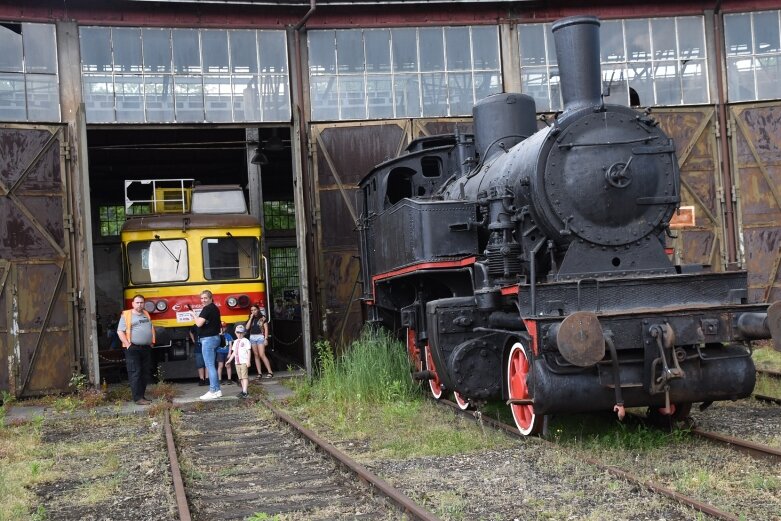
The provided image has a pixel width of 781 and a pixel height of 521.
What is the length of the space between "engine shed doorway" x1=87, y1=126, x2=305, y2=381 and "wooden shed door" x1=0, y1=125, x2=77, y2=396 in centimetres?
108

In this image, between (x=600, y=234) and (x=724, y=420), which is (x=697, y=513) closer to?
(x=600, y=234)

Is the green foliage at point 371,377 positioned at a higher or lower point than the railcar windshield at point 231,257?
lower

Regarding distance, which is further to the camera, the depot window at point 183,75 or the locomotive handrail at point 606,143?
the depot window at point 183,75

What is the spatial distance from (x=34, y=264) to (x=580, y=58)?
9.65 m

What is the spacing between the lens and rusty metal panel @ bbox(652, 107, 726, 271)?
52.6ft

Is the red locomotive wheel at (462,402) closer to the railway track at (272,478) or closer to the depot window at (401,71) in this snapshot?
the railway track at (272,478)

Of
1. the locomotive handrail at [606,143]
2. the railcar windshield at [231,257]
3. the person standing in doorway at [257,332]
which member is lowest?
the person standing in doorway at [257,332]

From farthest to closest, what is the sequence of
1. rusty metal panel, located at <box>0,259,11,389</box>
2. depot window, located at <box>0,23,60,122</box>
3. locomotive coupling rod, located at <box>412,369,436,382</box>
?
depot window, located at <box>0,23,60,122</box> → rusty metal panel, located at <box>0,259,11,389</box> → locomotive coupling rod, located at <box>412,369,436,382</box>

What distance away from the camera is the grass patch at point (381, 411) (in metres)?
7.65

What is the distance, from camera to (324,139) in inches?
611

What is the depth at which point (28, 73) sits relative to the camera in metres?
14.1

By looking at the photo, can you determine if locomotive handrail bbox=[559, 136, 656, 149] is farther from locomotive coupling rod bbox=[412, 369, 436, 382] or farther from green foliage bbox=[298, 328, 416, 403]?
green foliage bbox=[298, 328, 416, 403]

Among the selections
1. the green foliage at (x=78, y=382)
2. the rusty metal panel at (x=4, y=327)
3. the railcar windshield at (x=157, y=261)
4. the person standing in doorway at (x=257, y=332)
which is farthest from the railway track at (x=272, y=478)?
the railcar windshield at (x=157, y=261)

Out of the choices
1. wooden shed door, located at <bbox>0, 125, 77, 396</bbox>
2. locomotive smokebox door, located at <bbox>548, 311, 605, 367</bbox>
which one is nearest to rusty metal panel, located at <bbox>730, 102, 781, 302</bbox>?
locomotive smokebox door, located at <bbox>548, 311, 605, 367</bbox>
